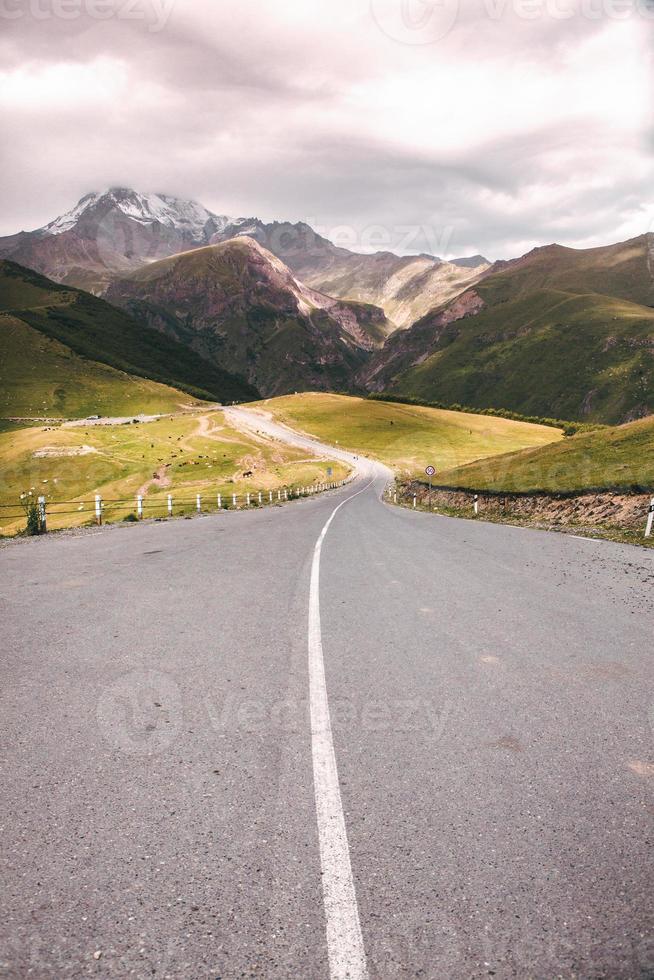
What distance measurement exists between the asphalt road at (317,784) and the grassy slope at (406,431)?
3383 inches

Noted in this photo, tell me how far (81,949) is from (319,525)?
1943 cm

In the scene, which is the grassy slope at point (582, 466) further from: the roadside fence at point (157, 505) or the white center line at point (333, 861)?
the white center line at point (333, 861)

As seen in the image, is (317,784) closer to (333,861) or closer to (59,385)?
(333,861)

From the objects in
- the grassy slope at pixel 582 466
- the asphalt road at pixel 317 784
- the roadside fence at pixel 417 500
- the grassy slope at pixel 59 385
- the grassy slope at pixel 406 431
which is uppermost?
the grassy slope at pixel 59 385

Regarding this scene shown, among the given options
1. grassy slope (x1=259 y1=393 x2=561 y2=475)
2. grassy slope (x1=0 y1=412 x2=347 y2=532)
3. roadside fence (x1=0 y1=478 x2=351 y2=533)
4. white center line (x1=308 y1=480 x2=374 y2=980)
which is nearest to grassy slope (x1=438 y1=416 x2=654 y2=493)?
roadside fence (x1=0 y1=478 x2=351 y2=533)

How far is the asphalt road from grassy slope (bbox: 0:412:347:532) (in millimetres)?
39421

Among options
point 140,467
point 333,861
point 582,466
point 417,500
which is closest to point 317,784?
point 333,861

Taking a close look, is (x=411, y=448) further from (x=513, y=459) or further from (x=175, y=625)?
(x=175, y=625)

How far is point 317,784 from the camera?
3.67 metres

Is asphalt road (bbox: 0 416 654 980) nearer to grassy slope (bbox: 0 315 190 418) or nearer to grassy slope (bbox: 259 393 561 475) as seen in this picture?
grassy slope (bbox: 259 393 561 475)

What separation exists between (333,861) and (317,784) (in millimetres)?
741

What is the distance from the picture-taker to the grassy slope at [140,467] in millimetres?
60875

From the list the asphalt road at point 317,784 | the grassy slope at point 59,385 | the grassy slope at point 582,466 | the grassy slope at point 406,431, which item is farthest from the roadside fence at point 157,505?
the grassy slope at point 59,385

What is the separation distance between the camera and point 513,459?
1731 inches
